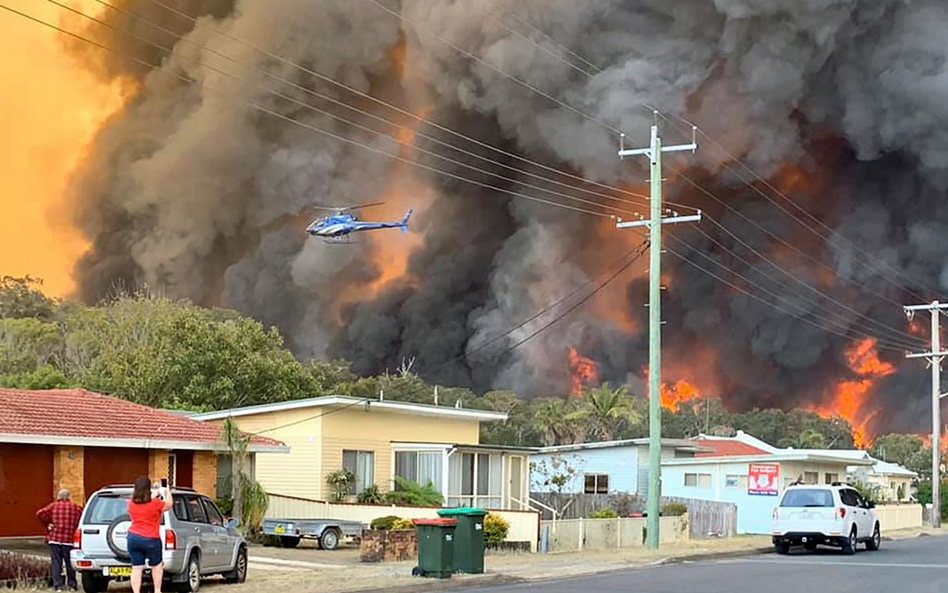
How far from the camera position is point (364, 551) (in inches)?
987

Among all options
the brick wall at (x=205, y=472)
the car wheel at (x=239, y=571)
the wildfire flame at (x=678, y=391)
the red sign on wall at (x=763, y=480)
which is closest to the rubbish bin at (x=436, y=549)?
the car wheel at (x=239, y=571)

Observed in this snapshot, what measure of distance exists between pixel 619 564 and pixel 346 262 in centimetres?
7864

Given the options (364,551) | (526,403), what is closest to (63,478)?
(364,551)

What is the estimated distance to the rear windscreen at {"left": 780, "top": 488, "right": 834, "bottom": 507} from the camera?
100 feet

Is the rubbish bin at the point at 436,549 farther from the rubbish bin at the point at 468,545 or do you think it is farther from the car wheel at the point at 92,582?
the car wheel at the point at 92,582

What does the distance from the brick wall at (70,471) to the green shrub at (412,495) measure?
9038mm

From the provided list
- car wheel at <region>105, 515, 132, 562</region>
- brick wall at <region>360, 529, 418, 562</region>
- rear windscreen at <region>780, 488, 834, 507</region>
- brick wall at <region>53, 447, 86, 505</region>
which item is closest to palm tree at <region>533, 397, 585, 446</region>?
rear windscreen at <region>780, 488, 834, 507</region>

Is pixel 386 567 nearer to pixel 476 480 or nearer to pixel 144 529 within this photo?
pixel 144 529

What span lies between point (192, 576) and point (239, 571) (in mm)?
2102

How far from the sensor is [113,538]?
1733cm

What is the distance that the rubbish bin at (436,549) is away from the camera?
21219 millimetres

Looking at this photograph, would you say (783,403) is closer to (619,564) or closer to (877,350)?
(877,350)

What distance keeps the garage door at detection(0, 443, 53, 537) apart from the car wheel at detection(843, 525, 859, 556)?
18630 millimetres

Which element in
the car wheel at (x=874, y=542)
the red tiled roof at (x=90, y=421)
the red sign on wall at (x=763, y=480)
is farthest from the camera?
the red sign on wall at (x=763, y=480)
